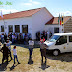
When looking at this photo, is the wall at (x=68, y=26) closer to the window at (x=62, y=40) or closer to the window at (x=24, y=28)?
the window at (x=24, y=28)

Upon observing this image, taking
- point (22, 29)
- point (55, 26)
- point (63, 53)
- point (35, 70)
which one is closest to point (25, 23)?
point (22, 29)

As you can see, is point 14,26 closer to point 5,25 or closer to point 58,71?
point 5,25

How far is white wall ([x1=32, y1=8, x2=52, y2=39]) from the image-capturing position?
54.0 feet

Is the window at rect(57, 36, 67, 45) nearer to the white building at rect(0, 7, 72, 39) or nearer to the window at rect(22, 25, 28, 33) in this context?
the white building at rect(0, 7, 72, 39)

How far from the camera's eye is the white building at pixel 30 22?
1634cm

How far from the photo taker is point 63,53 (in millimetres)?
9266

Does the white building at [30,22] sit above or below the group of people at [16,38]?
above

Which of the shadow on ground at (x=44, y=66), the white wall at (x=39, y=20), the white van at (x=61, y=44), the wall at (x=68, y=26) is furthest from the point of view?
the wall at (x=68, y=26)

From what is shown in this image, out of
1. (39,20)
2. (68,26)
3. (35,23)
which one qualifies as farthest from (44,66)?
(68,26)

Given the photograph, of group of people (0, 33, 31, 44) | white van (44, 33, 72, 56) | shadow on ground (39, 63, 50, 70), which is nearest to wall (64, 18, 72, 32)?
group of people (0, 33, 31, 44)

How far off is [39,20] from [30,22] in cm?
189

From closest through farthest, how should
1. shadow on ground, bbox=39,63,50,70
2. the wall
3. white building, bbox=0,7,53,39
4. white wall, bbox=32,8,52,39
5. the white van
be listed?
1. shadow on ground, bbox=39,63,50,70
2. the white van
3. white building, bbox=0,7,53,39
4. white wall, bbox=32,8,52,39
5. the wall

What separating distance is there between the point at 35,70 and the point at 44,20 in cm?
1329

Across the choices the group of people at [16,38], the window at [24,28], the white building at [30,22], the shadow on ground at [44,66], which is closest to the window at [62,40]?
the shadow on ground at [44,66]
